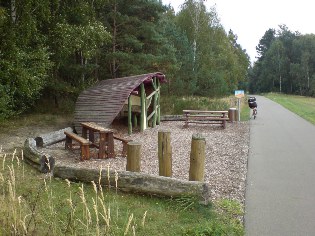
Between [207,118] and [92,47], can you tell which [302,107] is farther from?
[92,47]

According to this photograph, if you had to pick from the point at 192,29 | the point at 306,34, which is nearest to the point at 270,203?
the point at 192,29

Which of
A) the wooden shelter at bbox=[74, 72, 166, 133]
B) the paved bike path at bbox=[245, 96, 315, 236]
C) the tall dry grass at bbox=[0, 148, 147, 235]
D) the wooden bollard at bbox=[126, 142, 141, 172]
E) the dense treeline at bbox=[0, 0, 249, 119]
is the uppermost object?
the dense treeline at bbox=[0, 0, 249, 119]

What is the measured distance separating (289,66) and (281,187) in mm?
63879

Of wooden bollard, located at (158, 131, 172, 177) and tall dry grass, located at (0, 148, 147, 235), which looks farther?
wooden bollard, located at (158, 131, 172, 177)

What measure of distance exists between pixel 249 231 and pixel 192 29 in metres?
32.5

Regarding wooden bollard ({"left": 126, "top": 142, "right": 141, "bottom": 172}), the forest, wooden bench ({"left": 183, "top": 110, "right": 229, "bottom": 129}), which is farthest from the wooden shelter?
wooden bollard ({"left": 126, "top": 142, "right": 141, "bottom": 172})

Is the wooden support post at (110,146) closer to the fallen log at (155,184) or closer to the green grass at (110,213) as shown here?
the green grass at (110,213)

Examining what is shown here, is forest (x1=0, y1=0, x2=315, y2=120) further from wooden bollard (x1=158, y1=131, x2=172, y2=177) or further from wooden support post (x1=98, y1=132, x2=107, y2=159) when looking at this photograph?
wooden bollard (x1=158, y1=131, x2=172, y2=177)

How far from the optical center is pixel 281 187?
6.65 meters

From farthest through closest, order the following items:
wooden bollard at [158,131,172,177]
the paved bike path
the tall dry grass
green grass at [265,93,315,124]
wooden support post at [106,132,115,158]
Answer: green grass at [265,93,315,124] → wooden support post at [106,132,115,158] → wooden bollard at [158,131,172,177] → the paved bike path → the tall dry grass

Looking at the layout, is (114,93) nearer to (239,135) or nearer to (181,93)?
(239,135)

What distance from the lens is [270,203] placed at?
575cm

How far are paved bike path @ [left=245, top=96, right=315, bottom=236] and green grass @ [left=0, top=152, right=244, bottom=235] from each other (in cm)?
40

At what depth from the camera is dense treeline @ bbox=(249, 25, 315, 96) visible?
197ft
